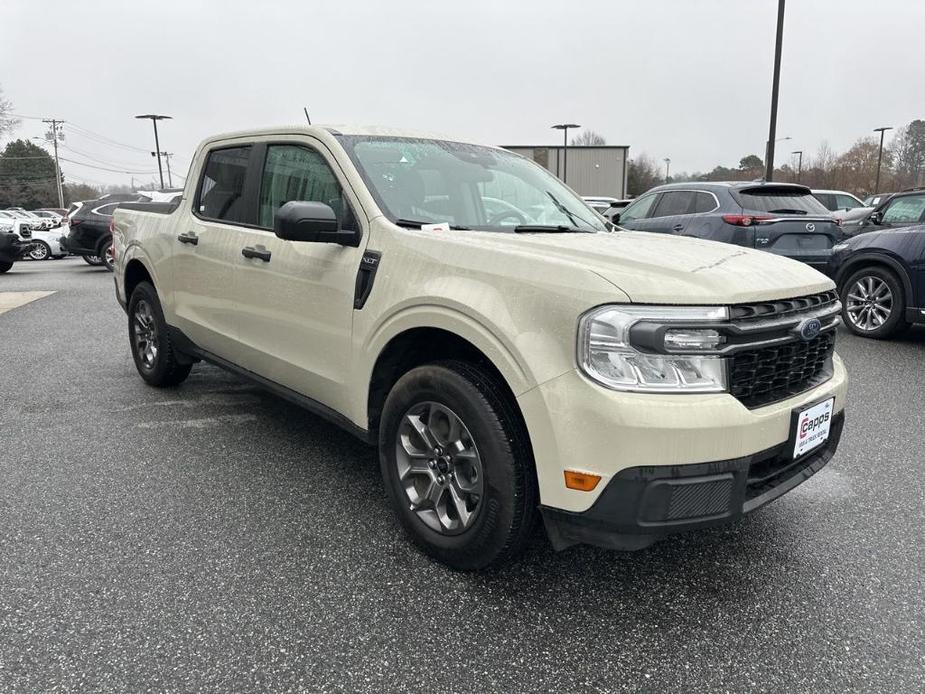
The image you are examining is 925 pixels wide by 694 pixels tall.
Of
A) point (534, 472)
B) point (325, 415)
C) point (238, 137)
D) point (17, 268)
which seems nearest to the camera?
point (534, 472)

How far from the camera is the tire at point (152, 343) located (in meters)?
4.92

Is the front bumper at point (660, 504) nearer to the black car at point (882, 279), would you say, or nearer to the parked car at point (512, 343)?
the parked car at point (512, 343)

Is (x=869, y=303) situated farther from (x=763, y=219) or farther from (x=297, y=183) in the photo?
(x=297, y=183)

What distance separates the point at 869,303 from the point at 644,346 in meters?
6.61

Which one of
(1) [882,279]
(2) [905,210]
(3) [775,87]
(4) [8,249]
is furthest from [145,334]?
(3) [775,87]

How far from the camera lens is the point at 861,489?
3523 millimetres

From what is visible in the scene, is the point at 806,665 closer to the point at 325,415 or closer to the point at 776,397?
the point at 776,397

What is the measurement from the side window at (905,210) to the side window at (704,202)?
6.99 ft

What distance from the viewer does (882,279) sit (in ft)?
23.8

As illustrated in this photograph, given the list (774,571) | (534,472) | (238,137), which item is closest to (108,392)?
(238,137)

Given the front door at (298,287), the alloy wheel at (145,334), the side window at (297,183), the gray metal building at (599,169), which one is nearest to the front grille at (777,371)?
the front door at (298,287)

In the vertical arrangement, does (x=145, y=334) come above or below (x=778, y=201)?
below

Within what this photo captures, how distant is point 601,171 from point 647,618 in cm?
4609

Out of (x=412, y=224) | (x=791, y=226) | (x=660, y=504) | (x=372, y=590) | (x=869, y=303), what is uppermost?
(x=412, y=224)
